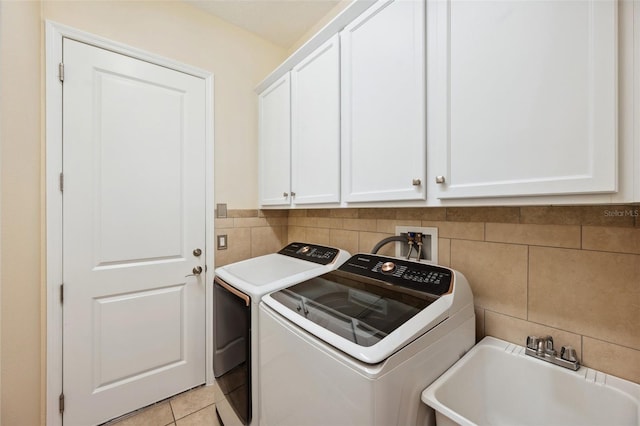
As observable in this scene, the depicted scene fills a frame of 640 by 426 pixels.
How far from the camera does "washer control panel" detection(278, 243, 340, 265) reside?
163 centimetres

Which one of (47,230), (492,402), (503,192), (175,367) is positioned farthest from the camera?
(175,367)

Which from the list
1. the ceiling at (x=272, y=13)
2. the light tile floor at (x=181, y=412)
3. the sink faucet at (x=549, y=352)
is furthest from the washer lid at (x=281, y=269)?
the ceiling at (x=272, y=13)

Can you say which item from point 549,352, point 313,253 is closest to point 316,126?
point 313,253

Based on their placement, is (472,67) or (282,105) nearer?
(472,67)

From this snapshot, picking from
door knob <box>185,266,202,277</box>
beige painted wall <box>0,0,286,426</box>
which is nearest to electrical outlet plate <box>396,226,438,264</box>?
door knob <box>185,266,202,277</box>

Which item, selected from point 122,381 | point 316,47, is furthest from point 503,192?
point 122,381

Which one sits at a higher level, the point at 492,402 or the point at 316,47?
the point at 316,47

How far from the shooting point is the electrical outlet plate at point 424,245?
4.35 feet

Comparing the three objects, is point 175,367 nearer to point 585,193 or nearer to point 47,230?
point 47,230

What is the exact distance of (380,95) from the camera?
3.79ft

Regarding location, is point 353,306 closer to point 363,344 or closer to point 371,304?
point 371,304

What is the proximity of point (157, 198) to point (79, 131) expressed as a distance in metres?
0.53

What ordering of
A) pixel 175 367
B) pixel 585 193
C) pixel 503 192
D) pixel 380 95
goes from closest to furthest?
pixel 585 193, pixel 503 192, pixel 380 95, pixel 175 367

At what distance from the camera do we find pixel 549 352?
945 millimetres
